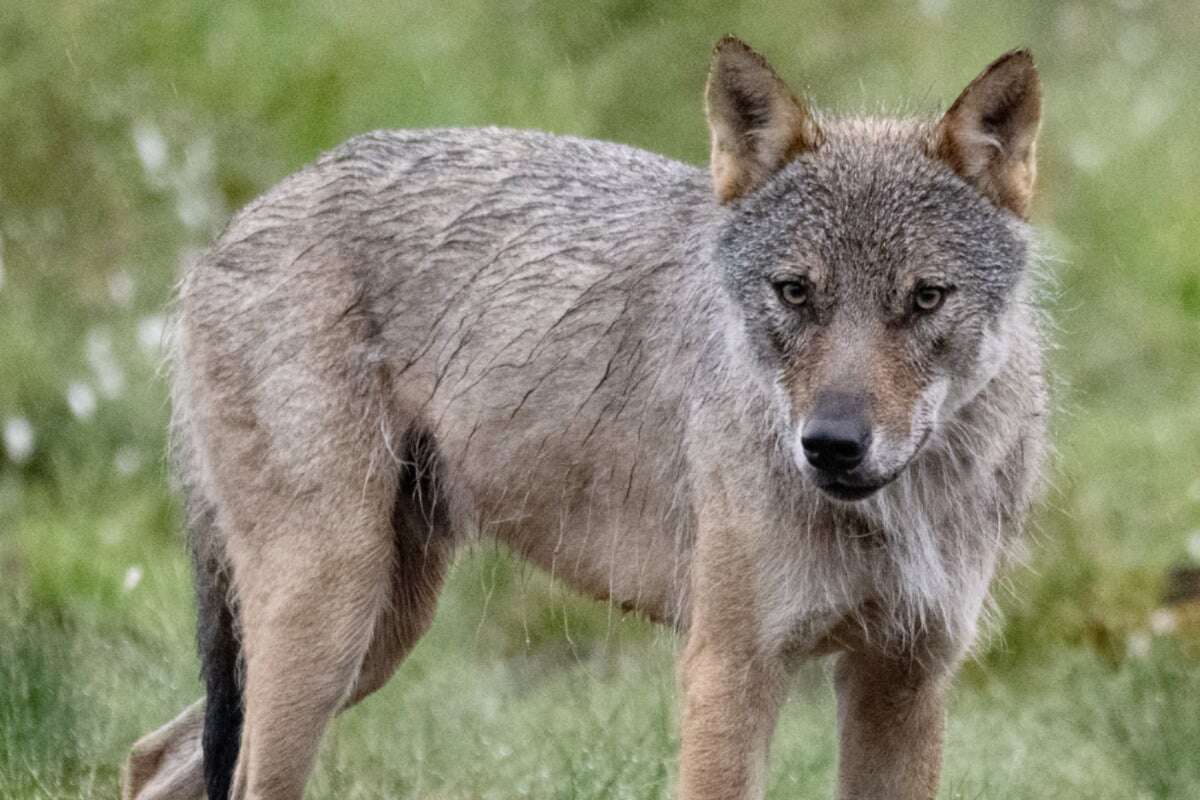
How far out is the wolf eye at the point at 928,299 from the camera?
15.8 feet

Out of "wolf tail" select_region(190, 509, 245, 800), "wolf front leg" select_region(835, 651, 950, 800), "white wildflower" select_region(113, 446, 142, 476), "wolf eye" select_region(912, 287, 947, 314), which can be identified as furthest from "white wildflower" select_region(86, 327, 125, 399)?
"wolf eye" select_region(912, 287, 947, 314)

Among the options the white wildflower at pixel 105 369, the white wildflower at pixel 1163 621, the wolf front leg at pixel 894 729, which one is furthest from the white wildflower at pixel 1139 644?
the white wildflower at pixel 105 369

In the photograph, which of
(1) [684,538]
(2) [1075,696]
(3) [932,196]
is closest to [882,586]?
(1) [684,538]

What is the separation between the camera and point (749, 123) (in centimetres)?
521

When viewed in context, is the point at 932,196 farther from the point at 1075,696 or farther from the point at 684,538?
the point at 1075,696

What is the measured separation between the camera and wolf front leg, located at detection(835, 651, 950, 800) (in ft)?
18.1

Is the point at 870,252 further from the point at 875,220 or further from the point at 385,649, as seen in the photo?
the point at 385,649

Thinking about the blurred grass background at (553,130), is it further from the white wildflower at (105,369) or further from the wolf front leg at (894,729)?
the wolf front leg at (894,729)

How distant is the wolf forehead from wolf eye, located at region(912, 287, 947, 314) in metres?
0.04

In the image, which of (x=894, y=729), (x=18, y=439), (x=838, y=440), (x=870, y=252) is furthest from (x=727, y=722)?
(x=18, y=439)

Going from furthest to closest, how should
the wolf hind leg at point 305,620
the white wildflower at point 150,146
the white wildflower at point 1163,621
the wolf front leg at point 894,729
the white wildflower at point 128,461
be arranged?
the white wildflower at point 150,146, the white wildflower at point 128,461, the white wildflower at point 1163,621, the wolf hind leg at point 305,620, the wolf front leg at point 894,729

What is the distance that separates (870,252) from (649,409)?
1056mm

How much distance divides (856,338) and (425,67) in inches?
304

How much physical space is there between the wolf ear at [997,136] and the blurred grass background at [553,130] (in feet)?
7.71
